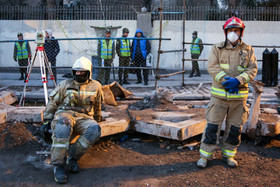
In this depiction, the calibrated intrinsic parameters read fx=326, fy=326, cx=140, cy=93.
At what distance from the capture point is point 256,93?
16.0 ft

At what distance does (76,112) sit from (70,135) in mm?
420

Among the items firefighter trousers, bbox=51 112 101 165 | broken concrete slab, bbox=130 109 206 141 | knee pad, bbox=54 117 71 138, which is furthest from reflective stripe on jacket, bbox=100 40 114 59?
knee pad, bbox=54 117 71 138

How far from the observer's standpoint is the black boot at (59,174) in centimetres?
383

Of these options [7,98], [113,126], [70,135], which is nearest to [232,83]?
[113,126]

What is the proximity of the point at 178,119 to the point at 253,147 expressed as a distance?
130cm

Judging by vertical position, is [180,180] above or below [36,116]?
below

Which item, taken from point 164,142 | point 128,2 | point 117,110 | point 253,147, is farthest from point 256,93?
point 128,2

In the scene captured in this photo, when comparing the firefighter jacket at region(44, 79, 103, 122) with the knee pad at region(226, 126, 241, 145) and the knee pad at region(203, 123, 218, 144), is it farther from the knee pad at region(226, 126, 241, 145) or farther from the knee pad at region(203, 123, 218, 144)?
the knee pad at region(226, 126, 241, 145)

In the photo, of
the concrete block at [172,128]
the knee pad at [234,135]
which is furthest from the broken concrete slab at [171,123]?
the knee pad at [234,135]

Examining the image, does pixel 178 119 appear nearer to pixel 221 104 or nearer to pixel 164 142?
pixel 164 142

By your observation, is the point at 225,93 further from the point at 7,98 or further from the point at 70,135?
the point at 7,98

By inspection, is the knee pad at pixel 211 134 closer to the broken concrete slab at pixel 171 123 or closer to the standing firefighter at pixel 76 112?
the broken concrete slab at pixel 171 123

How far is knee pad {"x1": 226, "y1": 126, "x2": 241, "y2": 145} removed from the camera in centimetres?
427

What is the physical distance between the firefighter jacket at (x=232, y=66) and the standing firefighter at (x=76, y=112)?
1621 mm
